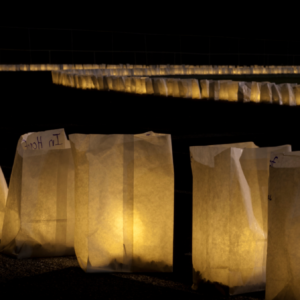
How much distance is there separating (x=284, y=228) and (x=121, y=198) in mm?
913

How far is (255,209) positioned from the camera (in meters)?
2.50

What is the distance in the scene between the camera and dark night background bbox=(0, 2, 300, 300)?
806 centimetres

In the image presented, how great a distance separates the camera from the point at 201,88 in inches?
453

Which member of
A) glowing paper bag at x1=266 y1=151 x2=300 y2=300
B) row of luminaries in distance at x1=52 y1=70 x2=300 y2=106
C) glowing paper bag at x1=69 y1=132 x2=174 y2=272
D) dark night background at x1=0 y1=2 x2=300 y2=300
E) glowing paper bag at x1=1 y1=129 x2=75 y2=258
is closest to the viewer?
glowing paper bag at x1=266 y1=151 x2=300 y2=300

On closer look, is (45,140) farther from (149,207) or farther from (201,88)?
(201,88)

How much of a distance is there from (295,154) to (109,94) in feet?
37.1

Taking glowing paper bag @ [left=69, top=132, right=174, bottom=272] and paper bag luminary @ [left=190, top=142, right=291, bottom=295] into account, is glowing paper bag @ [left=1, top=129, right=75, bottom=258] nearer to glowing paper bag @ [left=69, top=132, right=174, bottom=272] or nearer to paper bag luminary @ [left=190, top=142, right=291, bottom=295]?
glowing paper bag @ [left=69, top=132, right=174, bottom=272]

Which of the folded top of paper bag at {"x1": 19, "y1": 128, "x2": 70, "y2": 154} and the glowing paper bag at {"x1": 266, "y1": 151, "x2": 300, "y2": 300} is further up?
the folded top of paper bag at {"x1": 19, "y1": 128, "x2": 70, "y2": 154}

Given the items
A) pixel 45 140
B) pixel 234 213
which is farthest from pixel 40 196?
pixel 234 213

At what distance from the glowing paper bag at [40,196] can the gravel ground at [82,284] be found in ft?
0.50

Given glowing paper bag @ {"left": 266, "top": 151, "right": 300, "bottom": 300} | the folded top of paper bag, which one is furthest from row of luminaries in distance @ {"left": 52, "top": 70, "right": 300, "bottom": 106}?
glowing paper bag @ {"left": 266, "top": 151, "right": 300, "bottom": 300}
